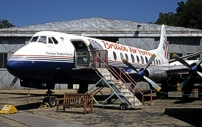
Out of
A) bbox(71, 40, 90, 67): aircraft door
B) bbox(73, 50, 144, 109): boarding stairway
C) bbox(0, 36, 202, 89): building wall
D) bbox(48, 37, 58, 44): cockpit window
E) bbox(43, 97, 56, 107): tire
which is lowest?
bbox(43, 97, 56, 107): tire

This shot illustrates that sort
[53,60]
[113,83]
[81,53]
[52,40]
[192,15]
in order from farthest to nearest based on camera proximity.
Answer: [192,15] → [81,53] → [52,40] → [113,83] → [53,60]

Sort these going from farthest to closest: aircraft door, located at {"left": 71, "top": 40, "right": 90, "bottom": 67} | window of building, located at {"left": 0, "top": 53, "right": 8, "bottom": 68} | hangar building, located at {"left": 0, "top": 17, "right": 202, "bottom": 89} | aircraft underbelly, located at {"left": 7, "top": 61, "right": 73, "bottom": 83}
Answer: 1. window of building, located at {"left": 0, "top": 53, "right": 8, "bottom": 68}
2. hangar building, located at {"left": 0, "top": 17, "right": 202, "bottom": 89}
3. aircraft door, located at {"left": 71, "top": 40, "right": 90, "bottom": 67}
4. aircraft underbelly, located at {"left": 7, "top": 61, "right": 73, "bottom": 83}

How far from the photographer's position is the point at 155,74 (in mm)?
21172

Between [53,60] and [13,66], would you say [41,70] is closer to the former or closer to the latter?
[53,60]

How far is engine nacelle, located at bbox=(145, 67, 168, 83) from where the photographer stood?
20562 mm

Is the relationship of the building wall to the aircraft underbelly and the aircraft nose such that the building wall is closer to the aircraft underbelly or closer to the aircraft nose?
the aircraft underbelly

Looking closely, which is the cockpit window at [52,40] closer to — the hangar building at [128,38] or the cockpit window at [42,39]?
the cockpit window at [42,39]

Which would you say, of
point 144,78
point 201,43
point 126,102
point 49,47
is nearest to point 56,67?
point 49,47

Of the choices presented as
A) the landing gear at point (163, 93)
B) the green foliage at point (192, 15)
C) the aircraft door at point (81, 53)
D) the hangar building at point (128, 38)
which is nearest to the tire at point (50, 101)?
the aircraft door at point (81, 53)

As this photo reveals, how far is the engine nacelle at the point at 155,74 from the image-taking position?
20562 mm

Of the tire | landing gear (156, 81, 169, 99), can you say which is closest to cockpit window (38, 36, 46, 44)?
the tire

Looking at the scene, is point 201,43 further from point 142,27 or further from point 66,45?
point 66,45

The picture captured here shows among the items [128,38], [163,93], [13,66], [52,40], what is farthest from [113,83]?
[128,38]

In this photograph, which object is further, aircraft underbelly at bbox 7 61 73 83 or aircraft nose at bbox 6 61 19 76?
aircraft underbelly at bbox 7 61 73 83
